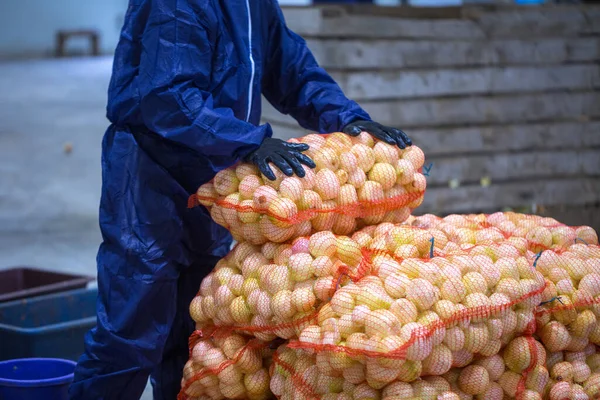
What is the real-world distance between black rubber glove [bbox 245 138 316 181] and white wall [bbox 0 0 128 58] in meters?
22.1

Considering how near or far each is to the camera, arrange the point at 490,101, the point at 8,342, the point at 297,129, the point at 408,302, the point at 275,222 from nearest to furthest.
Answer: the point at 408,302, the point at 275,222, the point at 8,342, the point at 297,129, the point at 490,101

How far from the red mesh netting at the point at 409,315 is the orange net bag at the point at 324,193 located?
0.25 feet

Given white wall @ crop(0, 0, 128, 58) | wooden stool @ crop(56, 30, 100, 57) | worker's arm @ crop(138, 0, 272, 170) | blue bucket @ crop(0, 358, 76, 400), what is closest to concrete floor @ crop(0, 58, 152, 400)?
blue bucket @ crop(0, 358, 76, 400)

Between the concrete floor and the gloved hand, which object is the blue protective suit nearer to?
the gloved hand

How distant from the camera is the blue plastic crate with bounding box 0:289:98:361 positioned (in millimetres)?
4180

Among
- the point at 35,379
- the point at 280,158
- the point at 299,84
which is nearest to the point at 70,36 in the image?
the point at 35,379

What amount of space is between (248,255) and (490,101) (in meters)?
4.37

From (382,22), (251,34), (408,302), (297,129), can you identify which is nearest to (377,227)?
(408,302)

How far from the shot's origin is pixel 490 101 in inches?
276

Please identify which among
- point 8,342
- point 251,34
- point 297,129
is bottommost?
point 8,342

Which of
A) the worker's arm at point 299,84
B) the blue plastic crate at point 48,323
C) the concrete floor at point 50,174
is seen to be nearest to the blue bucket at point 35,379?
the blue plastic crate at point 48,323

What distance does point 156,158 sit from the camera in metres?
3.30

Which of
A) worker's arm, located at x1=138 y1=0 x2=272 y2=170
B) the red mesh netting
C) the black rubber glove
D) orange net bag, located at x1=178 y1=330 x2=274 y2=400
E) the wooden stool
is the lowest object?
the wooden stool

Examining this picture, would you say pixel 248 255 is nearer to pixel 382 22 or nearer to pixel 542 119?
pixel 382 22
